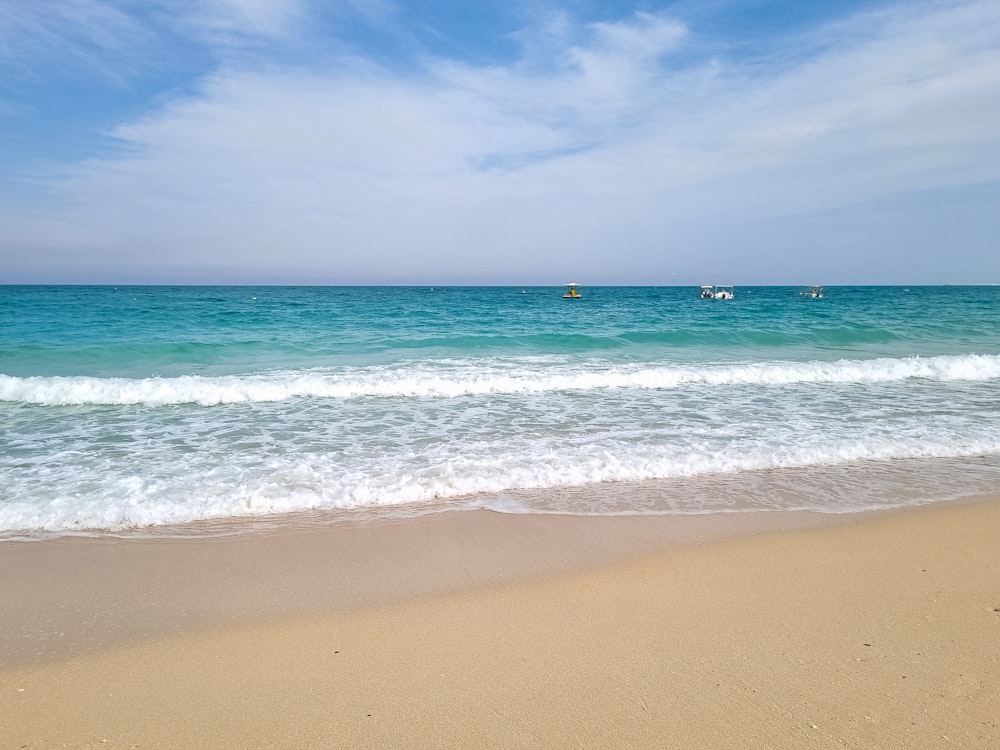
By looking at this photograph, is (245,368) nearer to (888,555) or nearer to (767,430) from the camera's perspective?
(767,430)

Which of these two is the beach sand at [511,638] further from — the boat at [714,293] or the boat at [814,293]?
the boat at [814,293]

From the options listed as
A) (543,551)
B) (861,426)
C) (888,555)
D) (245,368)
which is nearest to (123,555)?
(543,551)

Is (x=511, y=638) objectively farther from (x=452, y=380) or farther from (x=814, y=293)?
(x=814, y=293)

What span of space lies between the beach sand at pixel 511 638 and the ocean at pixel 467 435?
0.75m

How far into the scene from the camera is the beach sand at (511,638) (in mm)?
2521

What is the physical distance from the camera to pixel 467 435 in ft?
27.0

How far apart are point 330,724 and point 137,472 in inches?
200

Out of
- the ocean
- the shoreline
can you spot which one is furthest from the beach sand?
the ocean

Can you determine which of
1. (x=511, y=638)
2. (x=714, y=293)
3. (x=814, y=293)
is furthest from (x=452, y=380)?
(x=814, y=293)

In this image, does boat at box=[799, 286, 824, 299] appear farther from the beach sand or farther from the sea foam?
the beach sand

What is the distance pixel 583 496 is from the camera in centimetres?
589

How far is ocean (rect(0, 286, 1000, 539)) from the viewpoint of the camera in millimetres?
5676

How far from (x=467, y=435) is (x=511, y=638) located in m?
5.04

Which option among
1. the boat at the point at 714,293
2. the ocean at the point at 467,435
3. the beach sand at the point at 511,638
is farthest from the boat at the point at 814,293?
the beach sand at the point at 511,638
